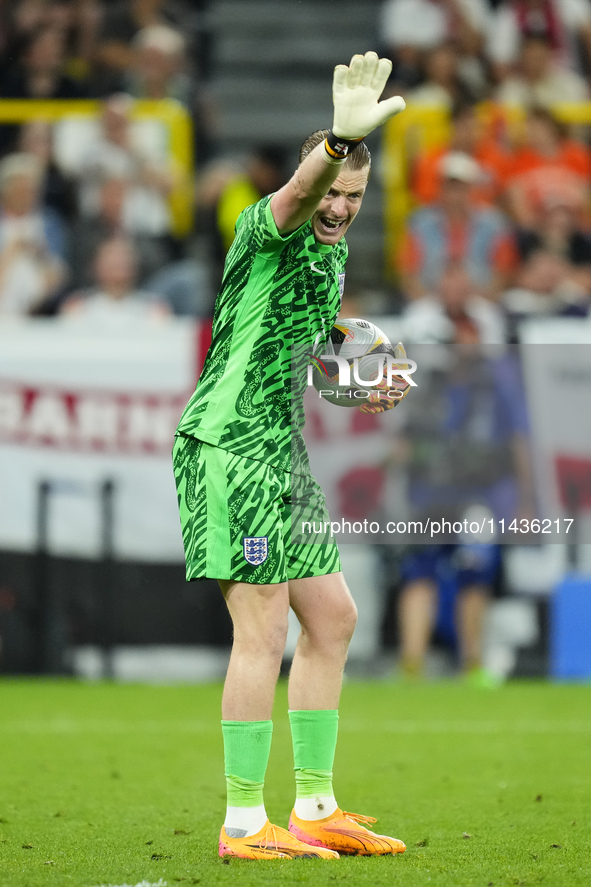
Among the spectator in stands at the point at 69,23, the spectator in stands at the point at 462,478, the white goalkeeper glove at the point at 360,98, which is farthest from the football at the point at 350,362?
the spectator in stands at the point at 69,23

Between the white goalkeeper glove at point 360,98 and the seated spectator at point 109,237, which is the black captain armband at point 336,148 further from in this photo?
the seated spectator at point 109,237

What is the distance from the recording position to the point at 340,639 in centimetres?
407

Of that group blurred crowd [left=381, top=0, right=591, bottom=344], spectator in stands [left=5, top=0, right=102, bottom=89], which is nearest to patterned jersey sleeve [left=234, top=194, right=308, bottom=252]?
blurred crowd [left=381, top=0, right=591, bottom=344]

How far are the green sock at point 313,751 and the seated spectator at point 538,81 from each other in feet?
32.6

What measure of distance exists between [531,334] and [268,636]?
6.18 metres

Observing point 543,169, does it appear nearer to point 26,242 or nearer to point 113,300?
point 113,300

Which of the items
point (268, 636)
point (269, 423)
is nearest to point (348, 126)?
point (269, 423)

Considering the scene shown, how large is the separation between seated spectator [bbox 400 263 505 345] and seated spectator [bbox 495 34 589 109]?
3.68 meters

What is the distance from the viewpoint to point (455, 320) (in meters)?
9.62

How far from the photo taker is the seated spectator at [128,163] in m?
11.6

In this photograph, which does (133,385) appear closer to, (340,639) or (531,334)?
(531,334)

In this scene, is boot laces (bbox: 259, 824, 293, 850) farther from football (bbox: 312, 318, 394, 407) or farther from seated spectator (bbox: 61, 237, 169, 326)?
seated spectator (bbox: 61, 237, 169, 326)

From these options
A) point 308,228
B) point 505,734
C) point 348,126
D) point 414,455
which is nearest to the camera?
point 348,126

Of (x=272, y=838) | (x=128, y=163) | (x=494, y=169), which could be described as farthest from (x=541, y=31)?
(x=272, y=838)
